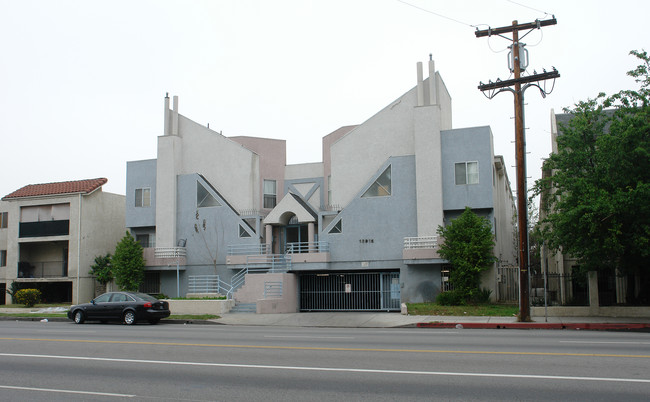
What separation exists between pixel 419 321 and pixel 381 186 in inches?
379

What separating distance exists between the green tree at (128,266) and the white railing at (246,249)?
17.3 ft

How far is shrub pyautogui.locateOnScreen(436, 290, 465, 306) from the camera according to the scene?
26719 millimetres

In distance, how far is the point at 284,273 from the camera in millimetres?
30484

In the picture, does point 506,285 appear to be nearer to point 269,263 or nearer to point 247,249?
point 269,263

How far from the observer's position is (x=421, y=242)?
→ 29.2 metres

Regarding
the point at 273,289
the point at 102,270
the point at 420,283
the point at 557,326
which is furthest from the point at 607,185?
the point at 102,270

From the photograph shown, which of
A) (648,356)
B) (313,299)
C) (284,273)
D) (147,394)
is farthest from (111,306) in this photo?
(648,356)

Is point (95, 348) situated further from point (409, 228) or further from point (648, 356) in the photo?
point (409, 228)

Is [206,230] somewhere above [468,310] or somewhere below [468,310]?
above

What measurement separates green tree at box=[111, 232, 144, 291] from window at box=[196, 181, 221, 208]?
14.1ft

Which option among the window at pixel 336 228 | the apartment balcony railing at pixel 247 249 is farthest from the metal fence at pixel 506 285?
the apartment balcony railing at pixel 247 249

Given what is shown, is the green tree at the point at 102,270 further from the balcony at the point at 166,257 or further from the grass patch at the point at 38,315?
the grass patch at the point at 38,315

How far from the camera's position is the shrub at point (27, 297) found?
3503 centimetres

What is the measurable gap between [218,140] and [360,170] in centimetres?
897
